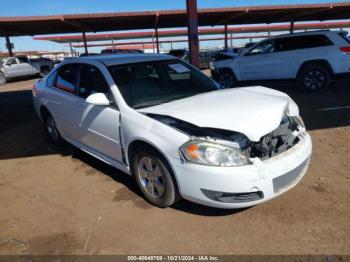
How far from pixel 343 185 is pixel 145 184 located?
2.33 metres

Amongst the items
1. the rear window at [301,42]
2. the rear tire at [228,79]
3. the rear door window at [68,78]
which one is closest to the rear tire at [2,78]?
the rear tire at [228,79]

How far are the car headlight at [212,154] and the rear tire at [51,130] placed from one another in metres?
3.40

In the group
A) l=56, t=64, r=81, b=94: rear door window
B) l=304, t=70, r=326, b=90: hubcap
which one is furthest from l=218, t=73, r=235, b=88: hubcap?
l=56, t=64, r=81, b=94: rear door window

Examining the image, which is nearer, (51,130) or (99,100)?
(99,100)

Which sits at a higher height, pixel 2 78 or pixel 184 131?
pixel 184 131

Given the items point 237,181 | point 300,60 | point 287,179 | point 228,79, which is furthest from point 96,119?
point 228,79

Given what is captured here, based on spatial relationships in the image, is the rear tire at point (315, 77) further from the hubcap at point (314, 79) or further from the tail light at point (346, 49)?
the tail light at point (346, 49)

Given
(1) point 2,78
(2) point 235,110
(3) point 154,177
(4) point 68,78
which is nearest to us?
(2) point 235,110

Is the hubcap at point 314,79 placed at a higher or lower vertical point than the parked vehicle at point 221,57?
lower

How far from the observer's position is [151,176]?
3.56m

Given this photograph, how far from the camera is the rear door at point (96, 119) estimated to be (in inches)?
154

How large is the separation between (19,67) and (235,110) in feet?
72.2

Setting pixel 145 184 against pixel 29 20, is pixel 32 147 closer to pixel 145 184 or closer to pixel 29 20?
pixel 145 184

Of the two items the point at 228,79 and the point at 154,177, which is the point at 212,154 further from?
the point at 228,79
